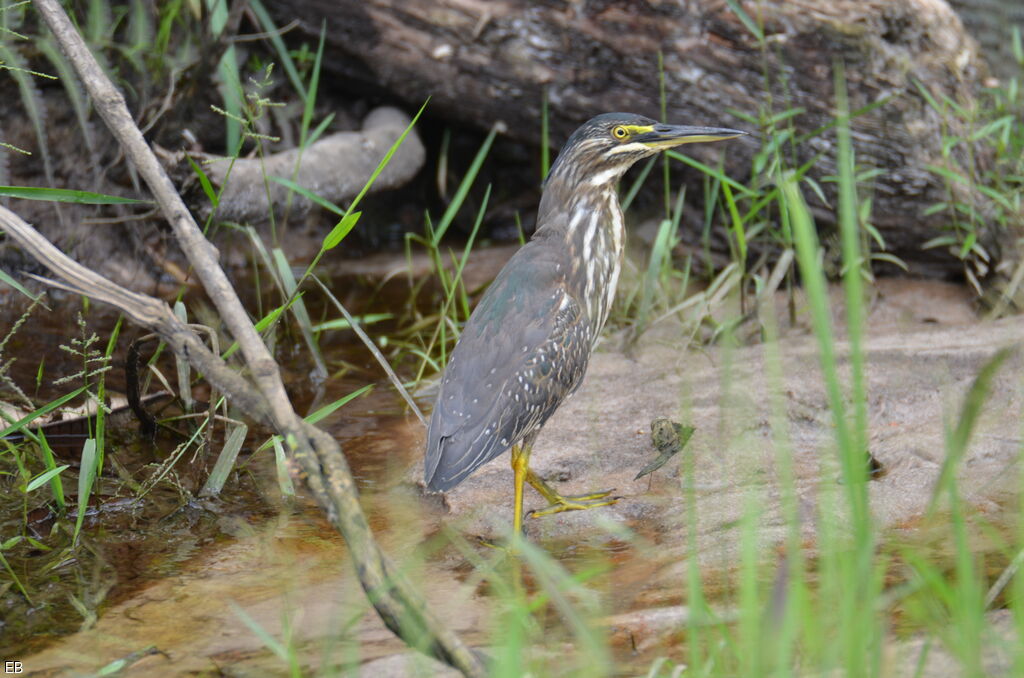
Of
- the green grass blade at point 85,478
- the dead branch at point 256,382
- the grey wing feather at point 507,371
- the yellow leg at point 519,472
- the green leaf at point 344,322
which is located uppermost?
the dead branch at point 256,382

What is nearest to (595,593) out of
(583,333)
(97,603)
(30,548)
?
(583,333)

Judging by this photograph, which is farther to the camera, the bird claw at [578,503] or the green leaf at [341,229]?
the bird claw at [578,503]

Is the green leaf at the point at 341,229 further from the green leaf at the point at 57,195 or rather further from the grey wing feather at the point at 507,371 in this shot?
the grey wing feather at the point at 507,371

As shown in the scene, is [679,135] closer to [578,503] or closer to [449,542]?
[578,503]

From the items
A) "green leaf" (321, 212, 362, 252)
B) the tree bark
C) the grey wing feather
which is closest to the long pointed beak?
the grey wing feather

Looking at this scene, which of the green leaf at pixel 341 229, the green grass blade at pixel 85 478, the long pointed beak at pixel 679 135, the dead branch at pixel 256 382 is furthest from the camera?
the long pointed beak at pixel 679 135

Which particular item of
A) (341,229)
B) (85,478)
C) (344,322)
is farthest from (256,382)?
(344,322)

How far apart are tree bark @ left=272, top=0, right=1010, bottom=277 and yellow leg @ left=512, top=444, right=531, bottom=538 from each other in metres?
2.08

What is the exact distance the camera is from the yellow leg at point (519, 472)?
361 cm

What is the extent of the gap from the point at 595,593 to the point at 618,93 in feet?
10.4

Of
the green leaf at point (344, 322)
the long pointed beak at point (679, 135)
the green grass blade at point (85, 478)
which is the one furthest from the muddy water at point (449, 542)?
the long pointed beak at point (679, 135)

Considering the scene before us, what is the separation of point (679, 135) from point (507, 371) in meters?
1.06

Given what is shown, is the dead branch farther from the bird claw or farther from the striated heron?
the bird claw

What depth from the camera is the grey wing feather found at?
11.7 ft
